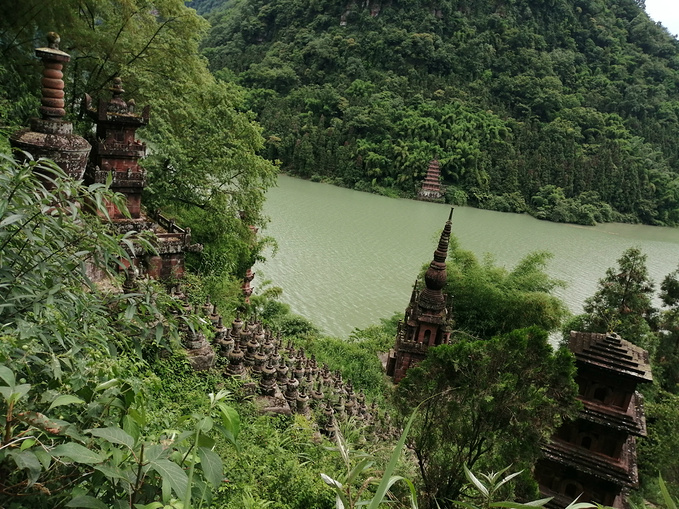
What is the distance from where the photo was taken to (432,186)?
43.2 meters

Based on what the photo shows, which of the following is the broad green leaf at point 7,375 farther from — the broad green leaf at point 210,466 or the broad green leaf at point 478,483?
the broad green leaf at point 478,483

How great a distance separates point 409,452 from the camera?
5039 mm

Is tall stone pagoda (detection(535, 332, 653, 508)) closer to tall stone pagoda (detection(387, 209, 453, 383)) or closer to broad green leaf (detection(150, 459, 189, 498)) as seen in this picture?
tall stone pagoda (detection(387, 209, 453, 383))

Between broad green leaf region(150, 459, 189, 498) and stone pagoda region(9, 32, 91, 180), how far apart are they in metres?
4.50

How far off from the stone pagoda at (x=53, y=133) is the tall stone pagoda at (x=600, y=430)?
6853mm

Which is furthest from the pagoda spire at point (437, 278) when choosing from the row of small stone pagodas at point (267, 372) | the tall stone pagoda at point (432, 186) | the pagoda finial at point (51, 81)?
the tall stone pagoda at point (432, 186)

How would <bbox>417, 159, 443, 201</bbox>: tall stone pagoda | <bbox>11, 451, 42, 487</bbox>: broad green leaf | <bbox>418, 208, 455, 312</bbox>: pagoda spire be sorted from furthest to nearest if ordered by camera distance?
<bbox>417, 159, 443, 201</bbox>: tall stone pagoda → <bbox>418, 208, 455, 312</bbox>: pagoda spire → <bbox>11, 451, 42, 487</bbox>: broad green leaf

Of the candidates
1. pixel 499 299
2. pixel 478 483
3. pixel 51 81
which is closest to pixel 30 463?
pixel 478 483

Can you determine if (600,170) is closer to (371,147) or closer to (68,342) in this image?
(371,147)

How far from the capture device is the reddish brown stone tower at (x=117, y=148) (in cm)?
675

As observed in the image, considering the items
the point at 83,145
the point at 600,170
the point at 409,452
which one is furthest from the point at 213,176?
the point at 600,170

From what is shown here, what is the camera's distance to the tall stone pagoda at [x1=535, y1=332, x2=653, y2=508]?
→ 5934 millimetres

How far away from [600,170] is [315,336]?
147 ft

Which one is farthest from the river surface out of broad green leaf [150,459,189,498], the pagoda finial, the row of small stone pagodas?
broad green leaf [150,459,189,498]
